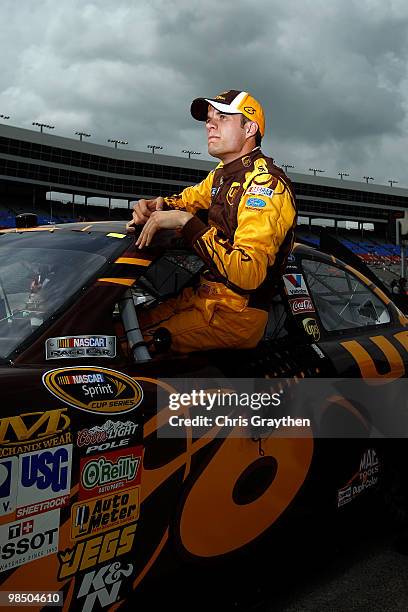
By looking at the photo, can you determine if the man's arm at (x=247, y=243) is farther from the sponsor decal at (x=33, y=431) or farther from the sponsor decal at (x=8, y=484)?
the sponsor decal at (x=8, y=484)

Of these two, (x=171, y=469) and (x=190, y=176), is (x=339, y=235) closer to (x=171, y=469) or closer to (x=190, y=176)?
(x=190, y=176)

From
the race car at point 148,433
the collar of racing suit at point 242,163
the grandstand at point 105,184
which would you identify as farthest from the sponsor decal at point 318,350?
the grandstand at point 105,184

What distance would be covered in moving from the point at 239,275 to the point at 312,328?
27.1 inches

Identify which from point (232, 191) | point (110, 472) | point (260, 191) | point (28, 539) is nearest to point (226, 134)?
point (232, 191)

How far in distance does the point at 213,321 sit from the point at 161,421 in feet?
Result: 1.70

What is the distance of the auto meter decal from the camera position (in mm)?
1651

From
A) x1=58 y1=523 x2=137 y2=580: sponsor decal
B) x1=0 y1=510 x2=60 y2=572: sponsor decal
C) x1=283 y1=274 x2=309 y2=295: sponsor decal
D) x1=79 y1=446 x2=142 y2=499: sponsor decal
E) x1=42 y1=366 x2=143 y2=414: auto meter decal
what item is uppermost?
x1=283 y1=274 x2=309 y2=295: sponsor decal

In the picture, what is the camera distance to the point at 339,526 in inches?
108

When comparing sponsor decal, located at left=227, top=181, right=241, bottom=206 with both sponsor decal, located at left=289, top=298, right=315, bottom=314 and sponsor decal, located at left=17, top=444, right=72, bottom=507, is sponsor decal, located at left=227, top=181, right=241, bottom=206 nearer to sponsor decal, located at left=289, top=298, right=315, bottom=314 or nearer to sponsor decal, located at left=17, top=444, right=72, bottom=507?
sponsor decal, located at left=289, top=298, right=315, bottom=314

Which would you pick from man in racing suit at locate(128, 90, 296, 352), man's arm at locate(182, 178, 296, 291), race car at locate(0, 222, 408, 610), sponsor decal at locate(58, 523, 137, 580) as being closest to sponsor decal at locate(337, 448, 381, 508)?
race car at locate(0, 222, 408, 610)

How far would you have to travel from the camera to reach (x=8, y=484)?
1.46 metres

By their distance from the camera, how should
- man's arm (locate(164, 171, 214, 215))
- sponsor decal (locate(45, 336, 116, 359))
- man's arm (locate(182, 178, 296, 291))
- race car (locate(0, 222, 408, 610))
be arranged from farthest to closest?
man's arm (locate(164, 171, 214, 215))
man's arm (locate(182, 178, 296, 291))
sponsor decal (locate(45, 336, 116, 359))
race car (locate(0, 222, 408, 610))

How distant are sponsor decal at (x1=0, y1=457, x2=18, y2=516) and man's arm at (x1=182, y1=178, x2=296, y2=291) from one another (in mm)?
1008

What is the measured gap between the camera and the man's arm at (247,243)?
216cm
